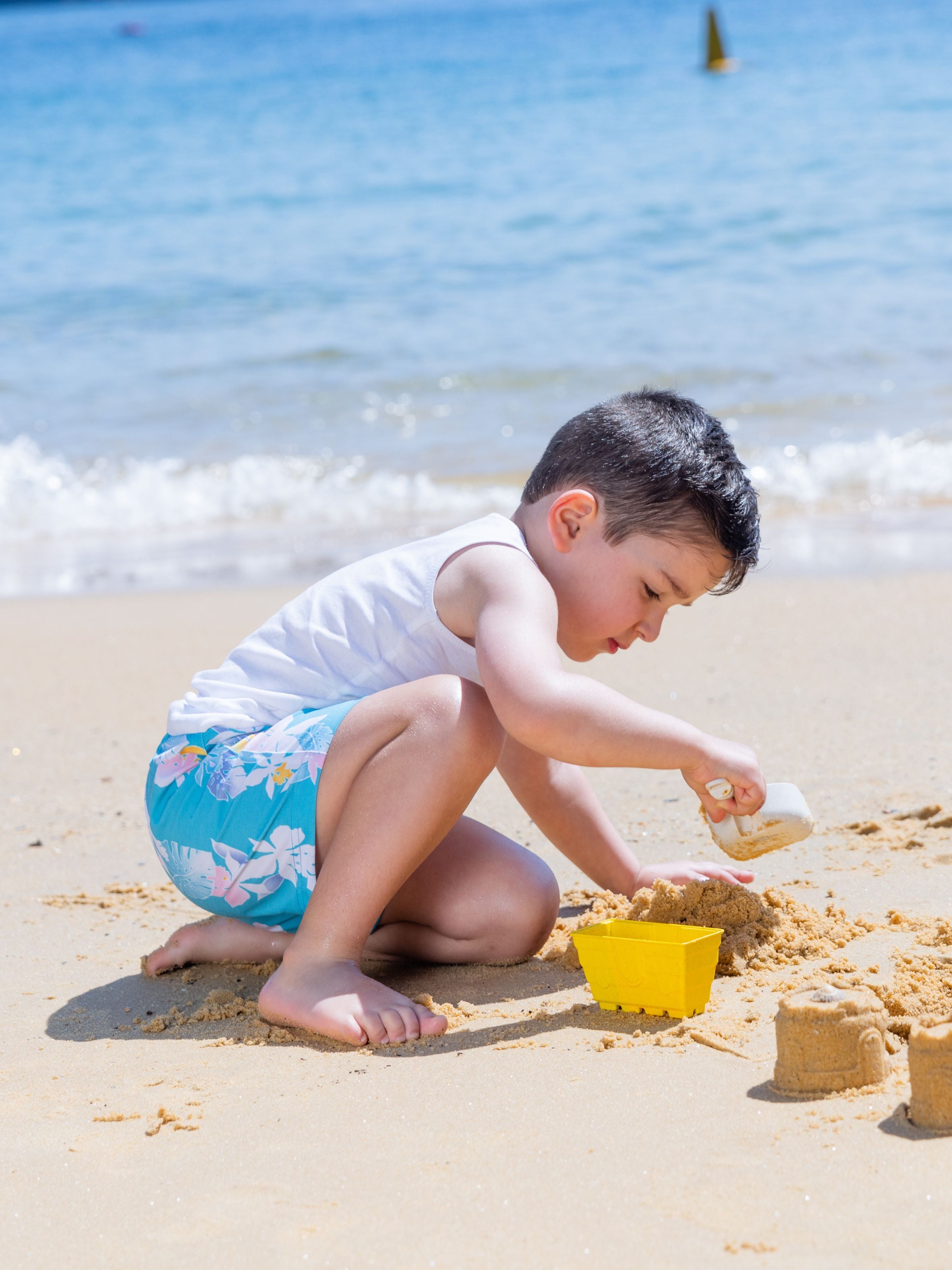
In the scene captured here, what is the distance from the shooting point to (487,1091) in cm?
180

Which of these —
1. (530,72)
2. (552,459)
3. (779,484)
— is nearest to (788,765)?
(552,459)

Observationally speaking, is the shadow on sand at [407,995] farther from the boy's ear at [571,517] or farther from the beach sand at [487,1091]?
the boy's ear at [571,517]

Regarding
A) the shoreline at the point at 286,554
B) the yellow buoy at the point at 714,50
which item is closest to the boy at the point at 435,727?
the shoreline at the point at 286,554

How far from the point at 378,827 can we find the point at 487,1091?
1.49 ft

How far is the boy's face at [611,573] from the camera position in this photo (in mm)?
2215

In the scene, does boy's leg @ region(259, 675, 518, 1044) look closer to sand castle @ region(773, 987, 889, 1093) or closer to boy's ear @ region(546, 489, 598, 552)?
boy's ear @ region(546, 489, 598, 552)

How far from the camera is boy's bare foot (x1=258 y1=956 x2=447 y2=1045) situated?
79.6 inches

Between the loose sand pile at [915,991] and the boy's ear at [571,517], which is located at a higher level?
the boy's ear at [571,517]

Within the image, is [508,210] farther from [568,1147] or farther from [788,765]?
[568,1147]

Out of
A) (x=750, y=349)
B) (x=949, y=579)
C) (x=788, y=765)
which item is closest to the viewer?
(x=788, y=765)

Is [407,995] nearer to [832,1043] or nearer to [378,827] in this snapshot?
[378,827]

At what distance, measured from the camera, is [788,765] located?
321 cm

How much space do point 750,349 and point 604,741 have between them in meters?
7.35

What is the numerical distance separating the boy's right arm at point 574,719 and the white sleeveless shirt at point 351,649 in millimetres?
214
